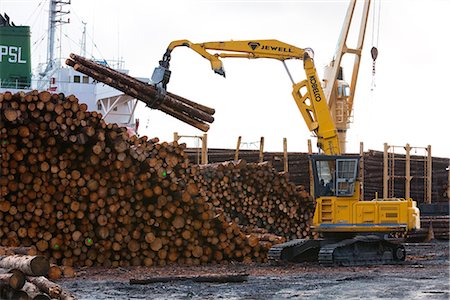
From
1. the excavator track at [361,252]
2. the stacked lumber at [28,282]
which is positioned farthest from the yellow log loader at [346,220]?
the stacked lumber at [28,282]

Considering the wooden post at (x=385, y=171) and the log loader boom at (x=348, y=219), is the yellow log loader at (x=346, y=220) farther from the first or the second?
the wooden post at (x=385, y=171)

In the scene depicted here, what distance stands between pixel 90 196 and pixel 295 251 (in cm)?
386

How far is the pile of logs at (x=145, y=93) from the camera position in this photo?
1534 centimetres

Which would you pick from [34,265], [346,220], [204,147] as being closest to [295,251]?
[346,220]

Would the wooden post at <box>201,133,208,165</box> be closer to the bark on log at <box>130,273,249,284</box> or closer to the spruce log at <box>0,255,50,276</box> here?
the bark on log at <box>130,273,249,284</box>

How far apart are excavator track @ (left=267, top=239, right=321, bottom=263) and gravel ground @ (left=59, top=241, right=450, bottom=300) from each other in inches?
7.9

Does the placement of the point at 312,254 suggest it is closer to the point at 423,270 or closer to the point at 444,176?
the point at 423,270

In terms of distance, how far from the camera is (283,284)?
11422 millimetres

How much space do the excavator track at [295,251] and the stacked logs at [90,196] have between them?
81 centimetres

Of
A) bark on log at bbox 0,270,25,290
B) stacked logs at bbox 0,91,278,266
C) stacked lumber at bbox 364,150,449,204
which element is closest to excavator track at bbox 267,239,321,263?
stacked logs at bbox 0,91,278,266

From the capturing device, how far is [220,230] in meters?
14.6

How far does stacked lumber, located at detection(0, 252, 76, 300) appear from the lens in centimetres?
810

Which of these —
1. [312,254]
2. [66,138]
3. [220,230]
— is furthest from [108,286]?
[312,254]

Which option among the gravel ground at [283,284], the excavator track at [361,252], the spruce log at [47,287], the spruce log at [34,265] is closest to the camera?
the spruce log at [47,287]
